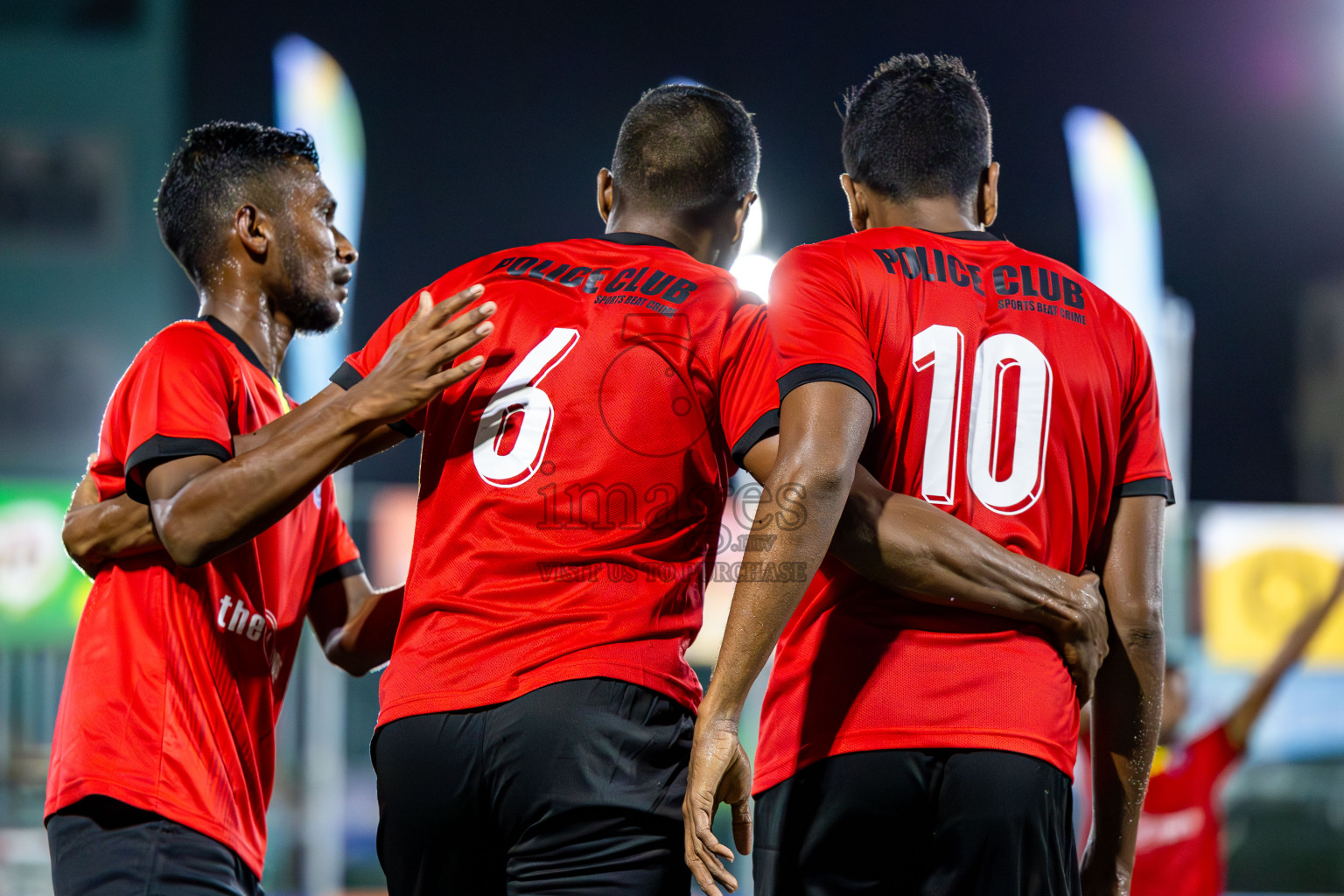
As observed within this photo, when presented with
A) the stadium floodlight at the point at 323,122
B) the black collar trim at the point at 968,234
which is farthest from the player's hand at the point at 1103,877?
the stadium floodlight at the point at 323,122

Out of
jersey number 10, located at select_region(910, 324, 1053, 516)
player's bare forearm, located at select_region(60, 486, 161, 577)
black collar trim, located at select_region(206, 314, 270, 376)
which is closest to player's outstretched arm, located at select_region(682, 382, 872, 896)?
jersey number 10, located at select_region(910, 324, 1053, 516)

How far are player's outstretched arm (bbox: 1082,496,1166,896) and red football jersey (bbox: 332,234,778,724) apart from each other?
0.88 m

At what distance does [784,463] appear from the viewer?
2320 millimetres

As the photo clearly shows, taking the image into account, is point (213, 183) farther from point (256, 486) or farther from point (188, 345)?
point (256, 486)

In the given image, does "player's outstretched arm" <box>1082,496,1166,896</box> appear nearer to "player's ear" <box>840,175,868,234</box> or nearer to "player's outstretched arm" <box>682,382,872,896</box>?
"player's outstretched arm" <box>682,382,872,896</box>

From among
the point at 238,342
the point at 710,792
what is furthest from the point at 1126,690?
the point at 238,342

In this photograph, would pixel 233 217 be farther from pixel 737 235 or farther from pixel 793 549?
pixel 793 549

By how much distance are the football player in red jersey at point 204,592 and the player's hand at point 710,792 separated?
35.6 inches

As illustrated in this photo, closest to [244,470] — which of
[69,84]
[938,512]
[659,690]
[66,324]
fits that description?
[659,690]

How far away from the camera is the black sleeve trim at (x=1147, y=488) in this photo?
8.78 ft

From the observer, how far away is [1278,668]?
5086 mm

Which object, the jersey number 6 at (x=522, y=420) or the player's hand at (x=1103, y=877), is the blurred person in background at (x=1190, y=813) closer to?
the player's hand at (x=1103, y=877)

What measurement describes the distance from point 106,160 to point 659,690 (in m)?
31.8

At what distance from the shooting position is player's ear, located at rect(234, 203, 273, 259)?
3406 millimetres
